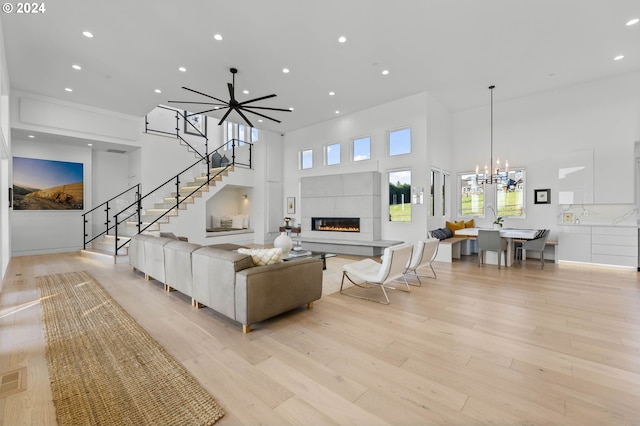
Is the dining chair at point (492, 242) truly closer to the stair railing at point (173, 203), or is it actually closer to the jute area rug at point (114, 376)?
the jute area rug at point (114, 376)

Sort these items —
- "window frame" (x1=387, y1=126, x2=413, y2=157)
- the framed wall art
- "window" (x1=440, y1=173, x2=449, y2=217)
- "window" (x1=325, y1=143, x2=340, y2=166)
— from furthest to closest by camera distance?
1. "window" (x1=325, y1=143, x2=340, y2=166)
2. "window" (x1=440, y1=173, x2=449, y2=217)
3. "window frame" (x1=387, y1=126, x2=413, y2=157)
4. the framed wall art

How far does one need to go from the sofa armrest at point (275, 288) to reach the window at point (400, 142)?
5.34 meters

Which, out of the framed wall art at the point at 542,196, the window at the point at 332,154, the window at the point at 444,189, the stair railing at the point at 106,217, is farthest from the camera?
the window at the point at 332,154

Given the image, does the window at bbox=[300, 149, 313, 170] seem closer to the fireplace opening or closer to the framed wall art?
the fireplace opening

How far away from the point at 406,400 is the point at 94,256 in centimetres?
853

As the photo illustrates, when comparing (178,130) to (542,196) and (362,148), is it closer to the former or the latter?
(362,148)

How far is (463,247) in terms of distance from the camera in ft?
27.4

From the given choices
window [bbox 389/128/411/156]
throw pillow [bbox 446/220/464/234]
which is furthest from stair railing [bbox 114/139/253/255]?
throw pillow [bbox 446/220/464/234]

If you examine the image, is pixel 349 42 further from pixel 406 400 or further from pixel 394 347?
pixel 406 400

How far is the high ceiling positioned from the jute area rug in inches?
180

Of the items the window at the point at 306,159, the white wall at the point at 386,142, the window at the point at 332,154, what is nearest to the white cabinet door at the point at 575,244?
the white wall at the point at 386,142

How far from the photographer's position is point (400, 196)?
25.8ft

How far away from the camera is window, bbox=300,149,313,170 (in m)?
10.1

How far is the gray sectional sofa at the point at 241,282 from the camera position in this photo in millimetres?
2979
